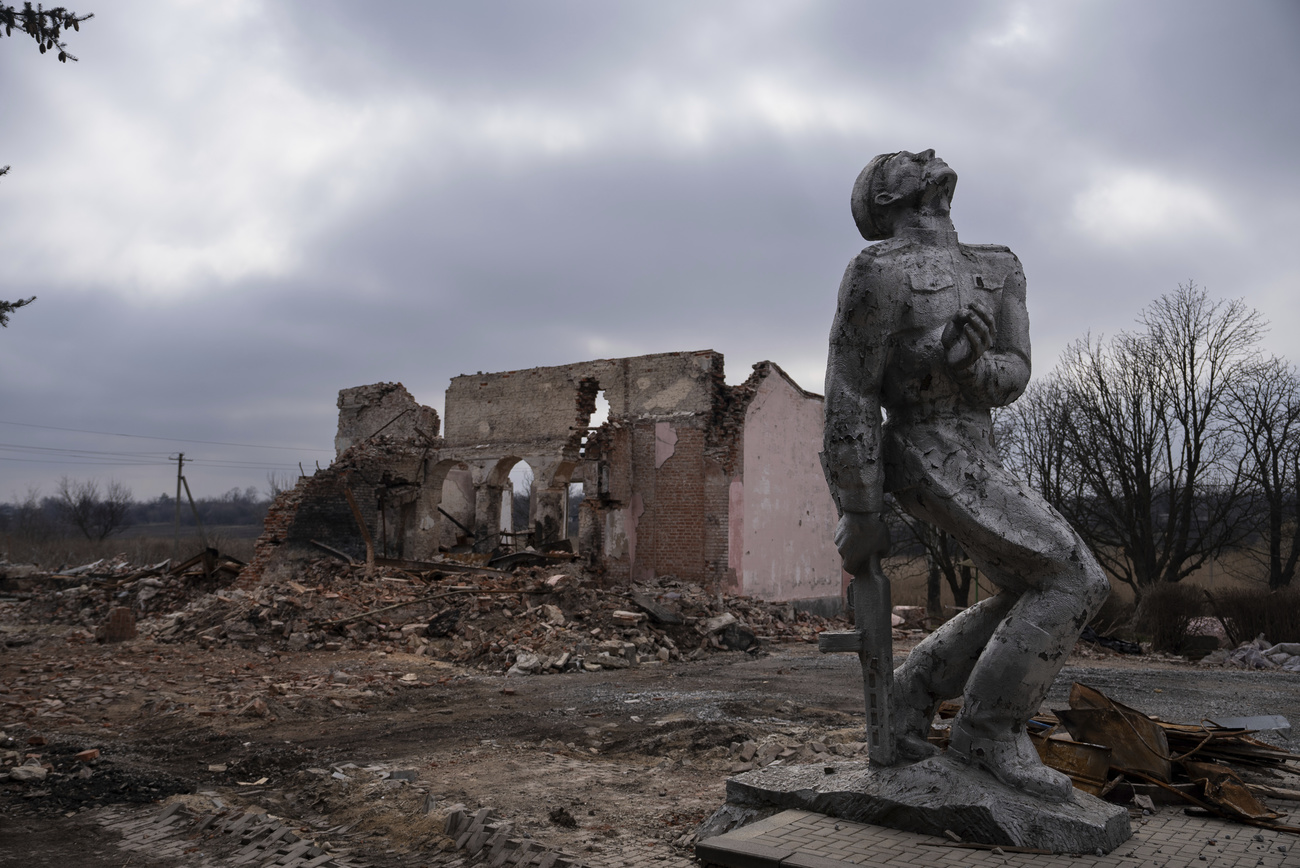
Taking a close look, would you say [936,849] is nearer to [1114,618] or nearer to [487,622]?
[487,622]

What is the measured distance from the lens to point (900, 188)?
318 centimetres

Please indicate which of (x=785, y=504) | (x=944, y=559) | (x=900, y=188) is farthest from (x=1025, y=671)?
(x=944, y=559)

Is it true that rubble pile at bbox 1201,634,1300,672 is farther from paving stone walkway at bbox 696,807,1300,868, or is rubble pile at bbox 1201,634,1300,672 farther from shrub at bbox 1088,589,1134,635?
paving stone walkway at bbox 696,807,1300,868

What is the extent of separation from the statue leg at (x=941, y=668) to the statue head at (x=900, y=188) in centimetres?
136

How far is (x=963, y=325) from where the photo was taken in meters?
2.82

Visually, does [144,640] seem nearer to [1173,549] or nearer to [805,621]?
[805,621]

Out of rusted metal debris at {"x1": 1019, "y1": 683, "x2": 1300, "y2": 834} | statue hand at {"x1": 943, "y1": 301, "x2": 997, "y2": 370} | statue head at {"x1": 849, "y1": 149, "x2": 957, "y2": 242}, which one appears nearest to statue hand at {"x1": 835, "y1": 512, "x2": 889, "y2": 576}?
statue hand at {"x1": 943, "y1": 301, "x2": 997, "y2": 370}

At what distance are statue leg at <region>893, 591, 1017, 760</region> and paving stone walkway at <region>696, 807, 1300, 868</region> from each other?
468mm

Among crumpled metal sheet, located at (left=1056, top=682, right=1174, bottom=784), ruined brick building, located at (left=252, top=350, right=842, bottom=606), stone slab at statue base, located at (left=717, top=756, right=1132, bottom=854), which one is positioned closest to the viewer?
stone slab at statue base, located at (left=717, top=756, right=1132, bottom=854)

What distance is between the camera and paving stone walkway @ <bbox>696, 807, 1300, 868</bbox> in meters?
2.39

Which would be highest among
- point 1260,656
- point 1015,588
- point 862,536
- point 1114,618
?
point 862,536

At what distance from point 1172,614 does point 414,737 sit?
11327 mm

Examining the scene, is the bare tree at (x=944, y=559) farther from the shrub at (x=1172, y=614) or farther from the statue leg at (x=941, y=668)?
the statue leg at (x=941, y=668)

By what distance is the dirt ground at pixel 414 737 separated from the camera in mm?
4176
